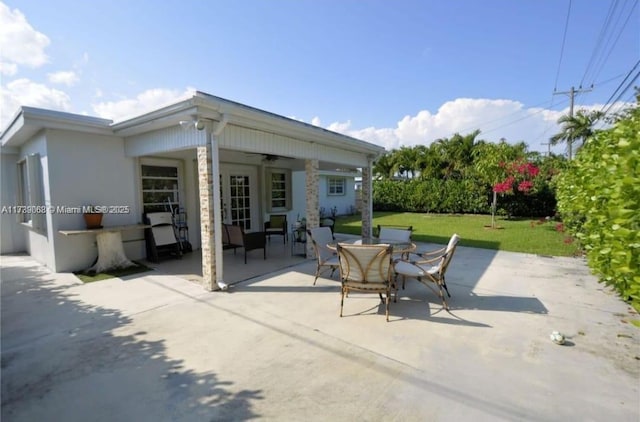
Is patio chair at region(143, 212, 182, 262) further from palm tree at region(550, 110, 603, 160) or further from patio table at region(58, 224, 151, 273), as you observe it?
palm tree at region(550, 110, 603, 160)

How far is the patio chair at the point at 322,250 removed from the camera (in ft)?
17.8

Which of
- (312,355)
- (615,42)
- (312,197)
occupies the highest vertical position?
(615,42)

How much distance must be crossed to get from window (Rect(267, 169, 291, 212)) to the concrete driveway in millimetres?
6033

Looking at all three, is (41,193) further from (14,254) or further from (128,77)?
(14,254)

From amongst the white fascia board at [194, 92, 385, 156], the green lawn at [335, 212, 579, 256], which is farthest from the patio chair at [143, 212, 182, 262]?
the green lawn at [335, 212, 579, 256]

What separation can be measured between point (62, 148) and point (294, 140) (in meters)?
4.66

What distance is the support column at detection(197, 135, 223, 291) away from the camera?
502 centimetres

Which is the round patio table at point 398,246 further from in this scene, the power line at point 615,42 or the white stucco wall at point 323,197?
the power line at point 615,42

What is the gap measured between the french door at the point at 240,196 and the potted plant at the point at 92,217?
3390 mm

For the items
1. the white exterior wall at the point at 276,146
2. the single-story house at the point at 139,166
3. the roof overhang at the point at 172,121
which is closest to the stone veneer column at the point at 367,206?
the single-story house at the point at 139,166

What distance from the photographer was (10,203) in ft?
28.3

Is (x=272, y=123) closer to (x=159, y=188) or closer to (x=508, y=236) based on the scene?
(x=159, y=188)

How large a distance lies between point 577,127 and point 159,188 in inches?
939

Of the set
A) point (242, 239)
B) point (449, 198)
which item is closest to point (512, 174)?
point (449, 198)
